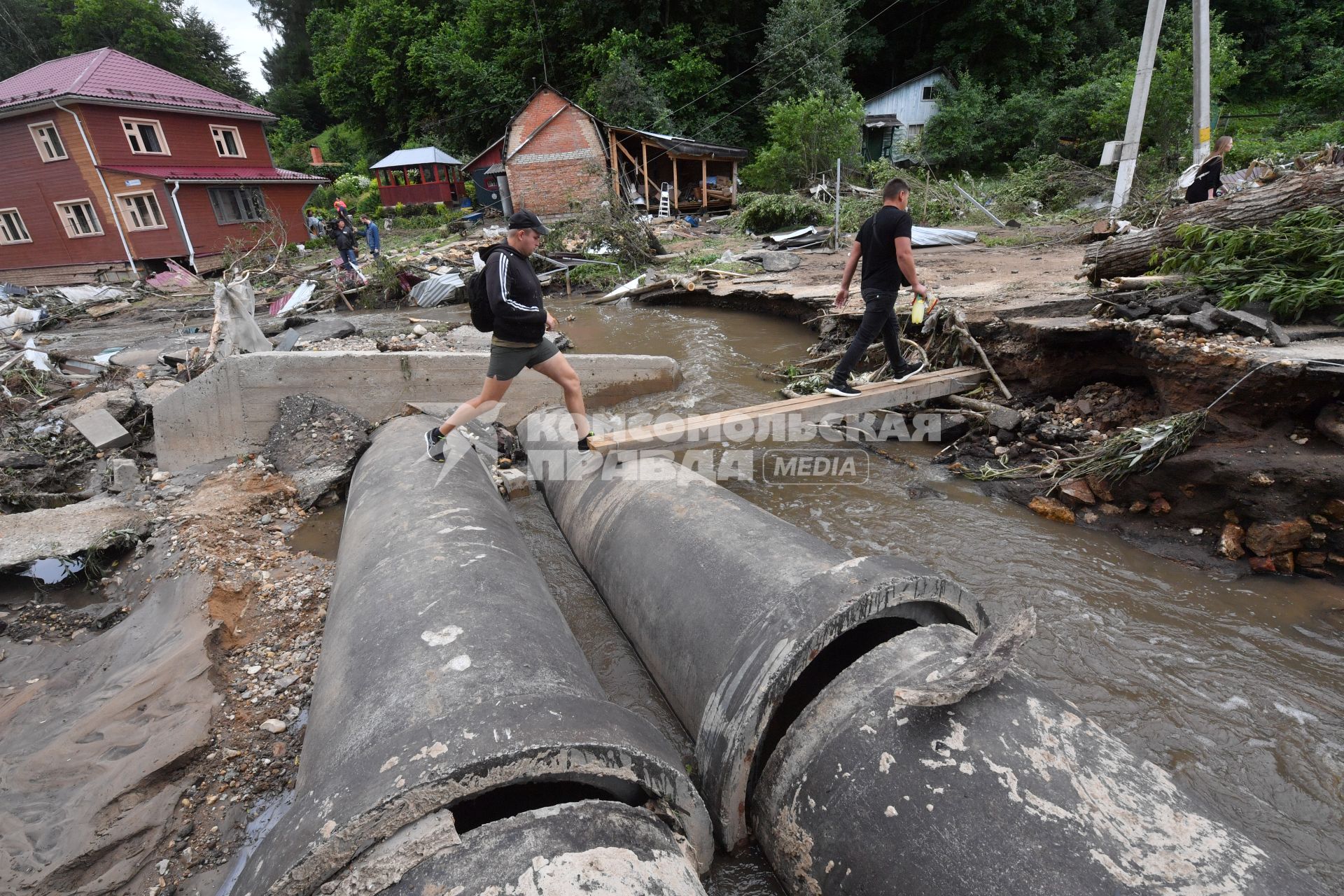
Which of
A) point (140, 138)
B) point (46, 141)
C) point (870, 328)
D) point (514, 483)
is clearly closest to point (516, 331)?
point (514, 483)

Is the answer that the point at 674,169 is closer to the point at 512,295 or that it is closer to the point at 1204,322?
the point at 1204,322

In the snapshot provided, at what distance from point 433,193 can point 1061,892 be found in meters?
34.7

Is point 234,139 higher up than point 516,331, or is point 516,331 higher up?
point 234,139

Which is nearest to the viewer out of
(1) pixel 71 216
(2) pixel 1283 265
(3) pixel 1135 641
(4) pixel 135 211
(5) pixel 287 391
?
(3) pixel 1135 641

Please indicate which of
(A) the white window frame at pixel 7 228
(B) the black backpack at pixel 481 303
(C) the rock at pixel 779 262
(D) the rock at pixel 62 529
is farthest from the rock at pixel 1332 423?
(A) the white window frame at pixel 7 228

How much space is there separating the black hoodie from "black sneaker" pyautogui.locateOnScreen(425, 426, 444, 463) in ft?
2.34

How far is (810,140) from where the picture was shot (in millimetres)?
20609

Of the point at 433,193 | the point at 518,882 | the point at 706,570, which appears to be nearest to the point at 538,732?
the point at 518,882

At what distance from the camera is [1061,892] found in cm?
127

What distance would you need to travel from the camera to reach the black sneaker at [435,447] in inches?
150

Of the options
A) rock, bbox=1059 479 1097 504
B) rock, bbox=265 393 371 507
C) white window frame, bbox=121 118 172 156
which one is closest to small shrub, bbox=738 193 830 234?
rock, bbox=1059 479 1097 504

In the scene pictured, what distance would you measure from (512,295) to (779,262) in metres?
9.74

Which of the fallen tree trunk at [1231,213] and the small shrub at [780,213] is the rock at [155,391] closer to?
the fallen tree trunk at [1231,213]

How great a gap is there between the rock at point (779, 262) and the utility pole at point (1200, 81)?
666cm
